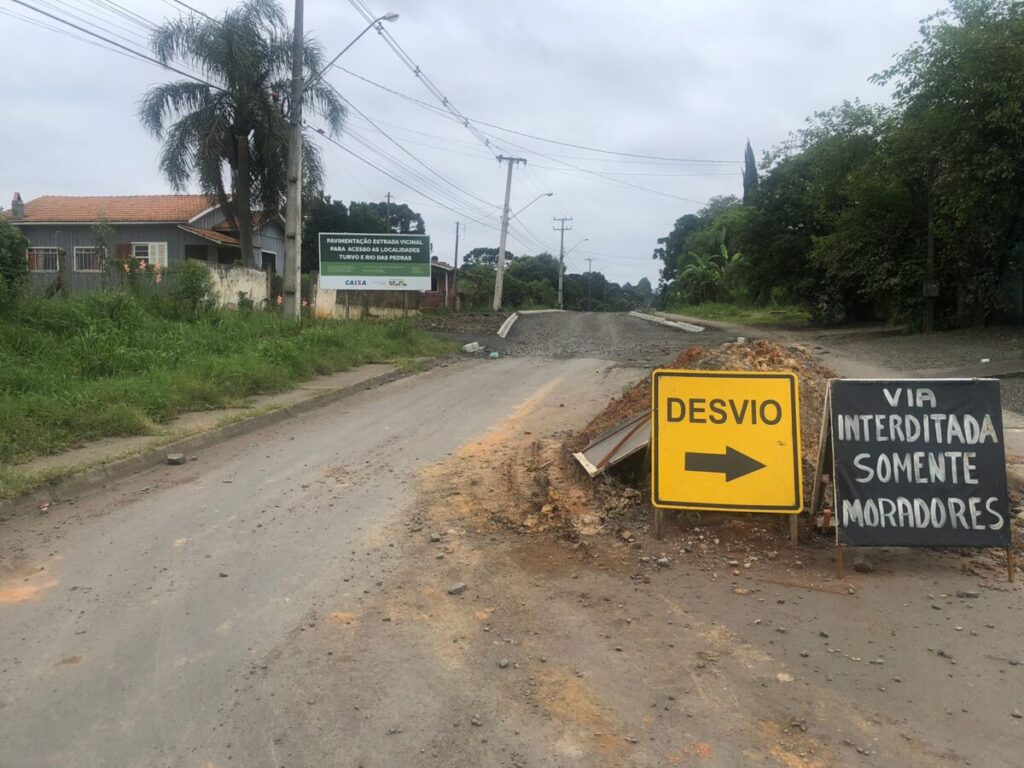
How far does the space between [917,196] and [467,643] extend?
25.3m

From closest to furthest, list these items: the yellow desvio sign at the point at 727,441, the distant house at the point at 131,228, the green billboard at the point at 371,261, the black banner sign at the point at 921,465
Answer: the black banner sign at the point at 921,465 < the yellow desvio sign at the point at 727,441 < the green billboard at the point at 371,261 < the distant house at the point at 131,228

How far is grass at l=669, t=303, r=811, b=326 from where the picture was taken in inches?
1403

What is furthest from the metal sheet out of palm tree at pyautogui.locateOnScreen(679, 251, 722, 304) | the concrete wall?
palm tree at pyautogui.locateOnScreen(679, 251, 722, 304)

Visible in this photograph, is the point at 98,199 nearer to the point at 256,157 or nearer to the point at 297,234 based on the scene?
the point at 256,157

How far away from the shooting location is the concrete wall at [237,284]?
23.8 metres

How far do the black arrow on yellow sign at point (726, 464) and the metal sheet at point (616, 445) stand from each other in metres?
0.89

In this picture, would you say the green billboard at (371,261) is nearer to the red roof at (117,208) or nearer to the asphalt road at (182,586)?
the red roof at (117,208)

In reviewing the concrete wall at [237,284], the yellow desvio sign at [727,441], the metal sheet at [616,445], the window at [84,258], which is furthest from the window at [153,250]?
the yellow desvio sign at [727,441]

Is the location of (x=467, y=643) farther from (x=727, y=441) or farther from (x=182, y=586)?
(x=727, y=441)

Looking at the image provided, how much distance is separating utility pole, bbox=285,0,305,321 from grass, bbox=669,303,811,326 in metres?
21.2

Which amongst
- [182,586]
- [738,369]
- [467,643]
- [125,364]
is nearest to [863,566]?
[467,643]

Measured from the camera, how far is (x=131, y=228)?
3747 cm

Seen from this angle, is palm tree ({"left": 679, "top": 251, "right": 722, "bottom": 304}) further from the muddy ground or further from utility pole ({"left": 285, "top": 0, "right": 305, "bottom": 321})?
the muddy ground

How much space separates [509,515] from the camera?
6.39 m
